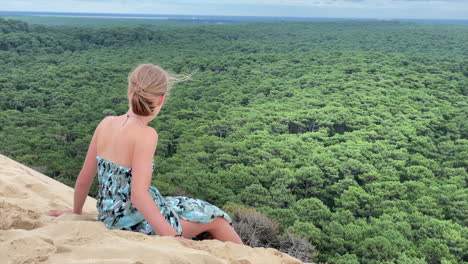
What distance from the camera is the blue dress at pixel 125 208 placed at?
6.86 ft

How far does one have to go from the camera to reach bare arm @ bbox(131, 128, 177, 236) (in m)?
1.94

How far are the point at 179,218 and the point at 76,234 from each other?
0.51m

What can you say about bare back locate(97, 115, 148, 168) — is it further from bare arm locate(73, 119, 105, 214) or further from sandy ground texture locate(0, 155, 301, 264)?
sandy ground texture locate(0, 155, 301, 264)

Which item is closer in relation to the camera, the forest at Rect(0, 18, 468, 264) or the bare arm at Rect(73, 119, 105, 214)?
the bare arm at Rect(73, 119, 105, 214)

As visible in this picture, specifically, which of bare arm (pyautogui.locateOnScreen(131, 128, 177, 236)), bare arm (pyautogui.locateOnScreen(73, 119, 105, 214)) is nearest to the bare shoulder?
bare arm (pyautogui.locateOnScreen(131, 128, 177, 236))

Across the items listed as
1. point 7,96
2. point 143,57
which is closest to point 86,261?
point 7,96

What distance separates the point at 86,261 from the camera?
1591 mm

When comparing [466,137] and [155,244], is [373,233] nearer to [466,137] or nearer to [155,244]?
[155,244]

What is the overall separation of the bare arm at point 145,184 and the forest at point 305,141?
2.00 meters

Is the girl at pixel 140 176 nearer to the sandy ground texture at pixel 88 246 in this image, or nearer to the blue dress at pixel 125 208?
the blue dress at pixel 125 208

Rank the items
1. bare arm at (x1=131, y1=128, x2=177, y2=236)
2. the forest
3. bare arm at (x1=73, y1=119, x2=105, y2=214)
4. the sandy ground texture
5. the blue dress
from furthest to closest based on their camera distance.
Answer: the forest < bare arm at (x1=73, y1=119, x2=105, y2=214) < the blue dress < bare arm at (x1=131, y1=128, x2=177, y2=236) < the sandy ground texture

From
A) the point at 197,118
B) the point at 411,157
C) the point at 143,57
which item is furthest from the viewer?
the point at 143,57

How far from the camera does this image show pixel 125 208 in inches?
82.4

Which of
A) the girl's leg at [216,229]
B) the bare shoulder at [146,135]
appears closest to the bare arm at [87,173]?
the bare shoulder at [146,135]
